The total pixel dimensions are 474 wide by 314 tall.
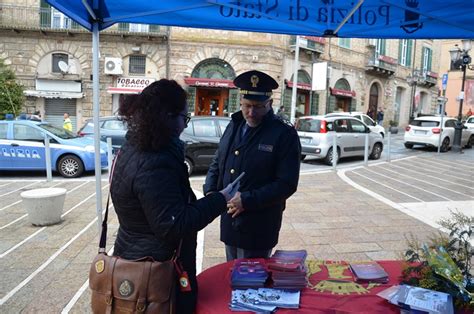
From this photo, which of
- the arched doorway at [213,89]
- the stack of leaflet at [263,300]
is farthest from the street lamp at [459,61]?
the stack of leaflet at [263,300]

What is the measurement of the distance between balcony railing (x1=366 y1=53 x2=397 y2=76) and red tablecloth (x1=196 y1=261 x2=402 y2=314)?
30982 millimetres

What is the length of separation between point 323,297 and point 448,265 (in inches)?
24.9

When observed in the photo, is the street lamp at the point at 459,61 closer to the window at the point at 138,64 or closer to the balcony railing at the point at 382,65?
the balcony railing at the point at 382,65

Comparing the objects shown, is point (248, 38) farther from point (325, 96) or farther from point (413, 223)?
point (413, 223)

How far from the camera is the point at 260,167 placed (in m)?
2.72

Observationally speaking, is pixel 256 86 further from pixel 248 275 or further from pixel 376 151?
pixel 376 151

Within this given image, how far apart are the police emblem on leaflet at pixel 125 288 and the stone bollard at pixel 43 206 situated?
15.7 ft

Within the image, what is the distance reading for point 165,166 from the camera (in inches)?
71.7

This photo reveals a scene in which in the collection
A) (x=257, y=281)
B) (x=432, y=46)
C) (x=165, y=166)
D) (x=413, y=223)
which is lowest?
(x=413, y=223)

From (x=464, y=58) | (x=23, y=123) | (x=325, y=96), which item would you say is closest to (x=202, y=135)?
(x=23, y=123)

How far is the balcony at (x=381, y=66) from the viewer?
30905 mm

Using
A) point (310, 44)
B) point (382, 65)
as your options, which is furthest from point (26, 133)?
point (382, 65)

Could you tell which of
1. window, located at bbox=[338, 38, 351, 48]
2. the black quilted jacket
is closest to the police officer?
the black quilted jacket

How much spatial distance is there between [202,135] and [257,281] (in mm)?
9109
